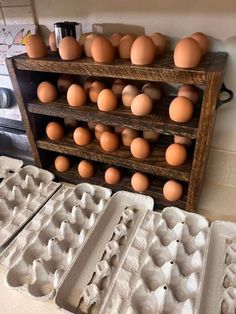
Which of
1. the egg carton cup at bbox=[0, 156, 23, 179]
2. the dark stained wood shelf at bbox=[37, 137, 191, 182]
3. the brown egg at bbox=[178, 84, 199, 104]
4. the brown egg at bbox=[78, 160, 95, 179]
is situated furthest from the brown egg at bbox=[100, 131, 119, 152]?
the egg carton cup at bbox=[0, 156, 23, 179]

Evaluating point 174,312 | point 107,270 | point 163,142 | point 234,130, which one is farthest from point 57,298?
point 234,130

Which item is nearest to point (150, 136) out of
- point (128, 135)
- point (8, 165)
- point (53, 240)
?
point (128, 135)

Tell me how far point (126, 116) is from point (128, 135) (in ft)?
0.36

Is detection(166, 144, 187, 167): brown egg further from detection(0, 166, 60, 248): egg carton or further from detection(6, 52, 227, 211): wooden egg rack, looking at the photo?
detection(0, 166, 60, 248): egg carton

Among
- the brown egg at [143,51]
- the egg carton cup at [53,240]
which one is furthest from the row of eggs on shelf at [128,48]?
the egg carton cup at [53,240]

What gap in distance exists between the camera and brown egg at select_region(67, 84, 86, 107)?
711 mm

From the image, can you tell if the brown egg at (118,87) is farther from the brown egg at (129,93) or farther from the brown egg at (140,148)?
the brown egg at (140,148)

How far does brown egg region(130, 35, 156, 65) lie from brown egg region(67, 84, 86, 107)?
0.19 metres

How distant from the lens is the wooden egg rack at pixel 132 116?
0.55m

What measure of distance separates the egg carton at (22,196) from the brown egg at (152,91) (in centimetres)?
40

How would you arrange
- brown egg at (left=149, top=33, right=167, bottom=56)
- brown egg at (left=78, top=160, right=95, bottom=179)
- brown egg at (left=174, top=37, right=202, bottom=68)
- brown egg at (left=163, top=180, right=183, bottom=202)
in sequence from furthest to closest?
brown egg at (left=78, top=160, right=95, bottom=179) < brown egg at (left=163, top=180, right=183, bottom=202) < brown egg at (left=149, top=33, right=167, bottom=56) < brown egg at (left=174, top=37, right=202, bottom=68)

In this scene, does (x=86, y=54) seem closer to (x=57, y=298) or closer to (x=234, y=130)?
(x=234, y=130)

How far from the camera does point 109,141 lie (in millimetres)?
750

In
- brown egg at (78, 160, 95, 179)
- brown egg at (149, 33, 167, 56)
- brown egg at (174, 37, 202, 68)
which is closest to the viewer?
brown egg at (174, 37, 202, 68)
